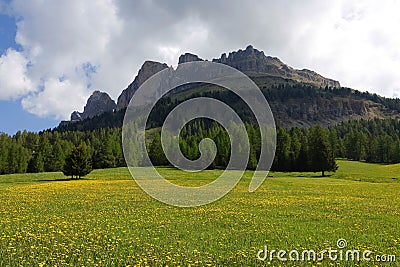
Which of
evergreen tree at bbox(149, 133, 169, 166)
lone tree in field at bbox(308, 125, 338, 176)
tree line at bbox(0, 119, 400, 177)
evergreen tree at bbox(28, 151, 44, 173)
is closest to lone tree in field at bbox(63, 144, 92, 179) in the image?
tree line at bbox(0, 119, 400, 177)

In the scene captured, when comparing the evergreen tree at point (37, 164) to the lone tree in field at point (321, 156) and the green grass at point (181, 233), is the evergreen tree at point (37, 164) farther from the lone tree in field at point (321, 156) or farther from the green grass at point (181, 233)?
the green grass at point (181, 233)

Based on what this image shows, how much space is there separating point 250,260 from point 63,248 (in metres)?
6.84

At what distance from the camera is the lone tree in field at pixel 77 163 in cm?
6919

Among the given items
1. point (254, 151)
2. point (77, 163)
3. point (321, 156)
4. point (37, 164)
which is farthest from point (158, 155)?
point (321, 156)

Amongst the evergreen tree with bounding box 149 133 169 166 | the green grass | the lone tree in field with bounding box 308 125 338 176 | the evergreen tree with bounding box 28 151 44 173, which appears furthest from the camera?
the evergreen tree with bounding box 149 133 169 166

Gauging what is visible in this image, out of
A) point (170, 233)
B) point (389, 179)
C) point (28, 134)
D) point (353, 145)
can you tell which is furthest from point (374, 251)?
point (28, 134)

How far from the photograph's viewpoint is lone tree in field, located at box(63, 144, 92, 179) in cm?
6919

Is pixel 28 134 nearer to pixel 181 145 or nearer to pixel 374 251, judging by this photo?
pixel 181 145

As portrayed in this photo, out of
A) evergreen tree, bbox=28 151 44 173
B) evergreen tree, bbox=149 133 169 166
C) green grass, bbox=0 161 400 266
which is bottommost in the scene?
green grass, bbox=0 161 400 266

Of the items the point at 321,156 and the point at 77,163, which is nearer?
the point at 77,163

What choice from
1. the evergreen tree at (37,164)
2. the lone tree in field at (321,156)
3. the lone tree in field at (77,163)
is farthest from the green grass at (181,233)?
the evergreen tree at (37,164)

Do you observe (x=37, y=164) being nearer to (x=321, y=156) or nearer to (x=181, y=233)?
(x=321, y=156)

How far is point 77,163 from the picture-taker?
69875 mm

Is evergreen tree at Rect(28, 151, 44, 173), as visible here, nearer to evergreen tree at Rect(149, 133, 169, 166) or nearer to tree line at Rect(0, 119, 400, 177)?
tree line at Rect(0, 119, 400, 177)
